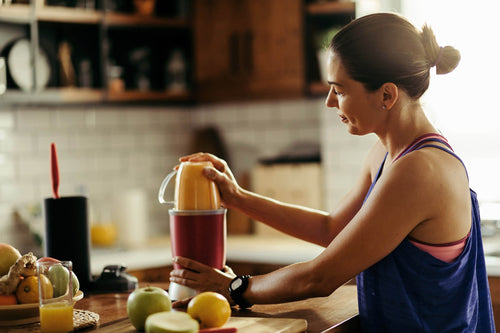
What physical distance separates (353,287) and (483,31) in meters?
1.99

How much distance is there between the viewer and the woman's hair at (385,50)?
172 centimetres

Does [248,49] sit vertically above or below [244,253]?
above

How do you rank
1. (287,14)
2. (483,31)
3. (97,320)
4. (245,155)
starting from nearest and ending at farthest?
(97,320), (483,31), (287,14), (245,155)

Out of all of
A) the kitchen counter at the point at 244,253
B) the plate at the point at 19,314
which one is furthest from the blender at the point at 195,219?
the kitchen counter at the point at 244,253

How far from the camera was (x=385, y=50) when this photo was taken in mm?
1717

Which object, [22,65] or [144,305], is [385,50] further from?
[22,65]

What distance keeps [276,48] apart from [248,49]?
19cm

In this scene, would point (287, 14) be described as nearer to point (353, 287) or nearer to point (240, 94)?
point (240, 94)

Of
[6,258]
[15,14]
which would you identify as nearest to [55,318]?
[6,258]

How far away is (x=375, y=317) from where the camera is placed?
5.74ft

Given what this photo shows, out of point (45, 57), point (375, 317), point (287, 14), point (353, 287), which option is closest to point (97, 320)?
point (375, 317)

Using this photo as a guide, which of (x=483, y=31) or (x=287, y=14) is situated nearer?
(x=483, y=31)

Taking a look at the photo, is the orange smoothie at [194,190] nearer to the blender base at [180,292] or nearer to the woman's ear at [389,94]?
the blender base at [180,292]

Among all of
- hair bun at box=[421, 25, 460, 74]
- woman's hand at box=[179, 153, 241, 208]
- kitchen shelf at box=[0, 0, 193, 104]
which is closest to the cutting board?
woman's hand at box=[179, 153, 241, 208]
